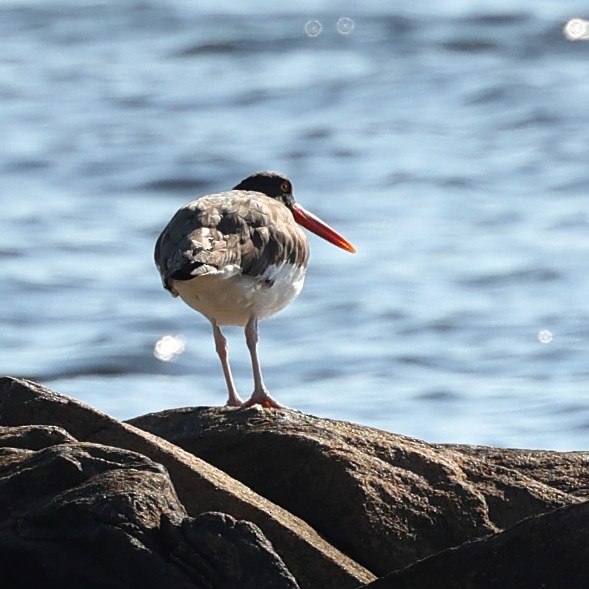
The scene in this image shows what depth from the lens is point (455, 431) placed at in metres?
13.4

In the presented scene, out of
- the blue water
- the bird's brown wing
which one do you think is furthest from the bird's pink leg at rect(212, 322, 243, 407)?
the blue water

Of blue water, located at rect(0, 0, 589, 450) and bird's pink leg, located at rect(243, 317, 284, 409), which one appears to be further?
blue water, located at rect(0, 0, 589, 450)

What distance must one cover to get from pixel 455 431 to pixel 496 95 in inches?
527

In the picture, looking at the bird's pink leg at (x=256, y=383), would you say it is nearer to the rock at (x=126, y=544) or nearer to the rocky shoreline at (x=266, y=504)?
the rocky shoreline at (x=266, y=504)

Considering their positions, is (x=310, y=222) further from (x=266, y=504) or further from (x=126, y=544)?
(x=126, y=544)

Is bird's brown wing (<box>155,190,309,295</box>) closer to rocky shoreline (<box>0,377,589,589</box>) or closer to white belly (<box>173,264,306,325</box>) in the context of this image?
white belly (<box>173,264,306,325</box>)

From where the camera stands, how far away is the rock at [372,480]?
21.8 ft

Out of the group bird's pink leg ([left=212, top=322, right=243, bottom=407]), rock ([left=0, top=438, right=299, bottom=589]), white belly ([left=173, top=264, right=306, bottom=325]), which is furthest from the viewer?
bird's pink leg ([left=212, top=322, right=243, bottom=407])

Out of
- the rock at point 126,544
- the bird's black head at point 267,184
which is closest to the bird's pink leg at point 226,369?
the bird's black head at point 267,184

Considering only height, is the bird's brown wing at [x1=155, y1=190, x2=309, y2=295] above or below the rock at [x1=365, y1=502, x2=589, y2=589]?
above

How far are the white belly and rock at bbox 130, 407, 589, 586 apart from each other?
77 centimetres

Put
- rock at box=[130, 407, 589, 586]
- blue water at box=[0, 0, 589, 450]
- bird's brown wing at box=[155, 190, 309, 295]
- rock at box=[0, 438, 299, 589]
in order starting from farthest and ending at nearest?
blue water at box=[0, 0, 589, 450] < bird's brown wing at box=[155, 190, 309, 295] < rock at box=[130, 407, 589, 586] < rock at box=[0, 438, 299, 589]

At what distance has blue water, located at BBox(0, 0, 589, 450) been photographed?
50.5 feet

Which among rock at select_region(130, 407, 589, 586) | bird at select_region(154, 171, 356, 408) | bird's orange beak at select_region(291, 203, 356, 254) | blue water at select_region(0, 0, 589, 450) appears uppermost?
bird at select_region(154, 171, 356, 408)
